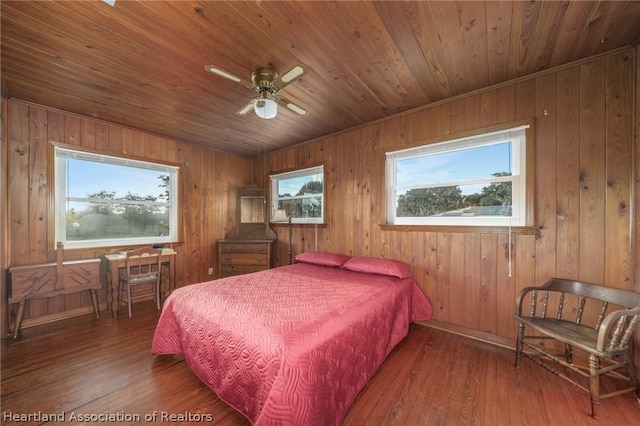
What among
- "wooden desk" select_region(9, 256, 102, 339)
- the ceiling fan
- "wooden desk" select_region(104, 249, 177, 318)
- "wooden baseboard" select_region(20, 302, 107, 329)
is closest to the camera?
the ceiling fan

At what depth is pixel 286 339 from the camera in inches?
48.6

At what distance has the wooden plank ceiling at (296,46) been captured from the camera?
57.5 inches

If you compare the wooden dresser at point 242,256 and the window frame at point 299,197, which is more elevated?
the window frame at point 299,197

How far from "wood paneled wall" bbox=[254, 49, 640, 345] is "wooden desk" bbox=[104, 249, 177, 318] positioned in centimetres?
280

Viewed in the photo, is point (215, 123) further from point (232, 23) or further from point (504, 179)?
point (504, 179)

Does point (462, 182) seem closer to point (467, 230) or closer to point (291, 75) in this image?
point (467, 230)

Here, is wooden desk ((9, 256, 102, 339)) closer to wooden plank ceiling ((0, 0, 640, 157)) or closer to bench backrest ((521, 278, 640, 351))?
wooden plank ceiling ((0, 0, 640, 157))

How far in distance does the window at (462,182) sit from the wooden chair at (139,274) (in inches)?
123

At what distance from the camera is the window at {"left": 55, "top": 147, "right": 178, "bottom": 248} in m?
2.94

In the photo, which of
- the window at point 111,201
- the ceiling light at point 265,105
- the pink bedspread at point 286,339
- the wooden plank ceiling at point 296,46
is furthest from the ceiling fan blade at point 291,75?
the window at point 111,201

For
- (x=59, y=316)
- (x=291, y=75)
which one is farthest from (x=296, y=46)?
(x=59, y=316)

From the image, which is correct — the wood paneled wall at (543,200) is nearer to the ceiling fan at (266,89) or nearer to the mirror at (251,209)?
the ceiling fan at (266,89)

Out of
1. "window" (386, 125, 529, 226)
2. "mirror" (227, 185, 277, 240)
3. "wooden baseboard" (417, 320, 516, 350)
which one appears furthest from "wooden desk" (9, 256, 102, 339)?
"wooden baseboard" (417, 320, 516, 350)

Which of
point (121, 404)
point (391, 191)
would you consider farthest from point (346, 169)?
point (121, 404)
